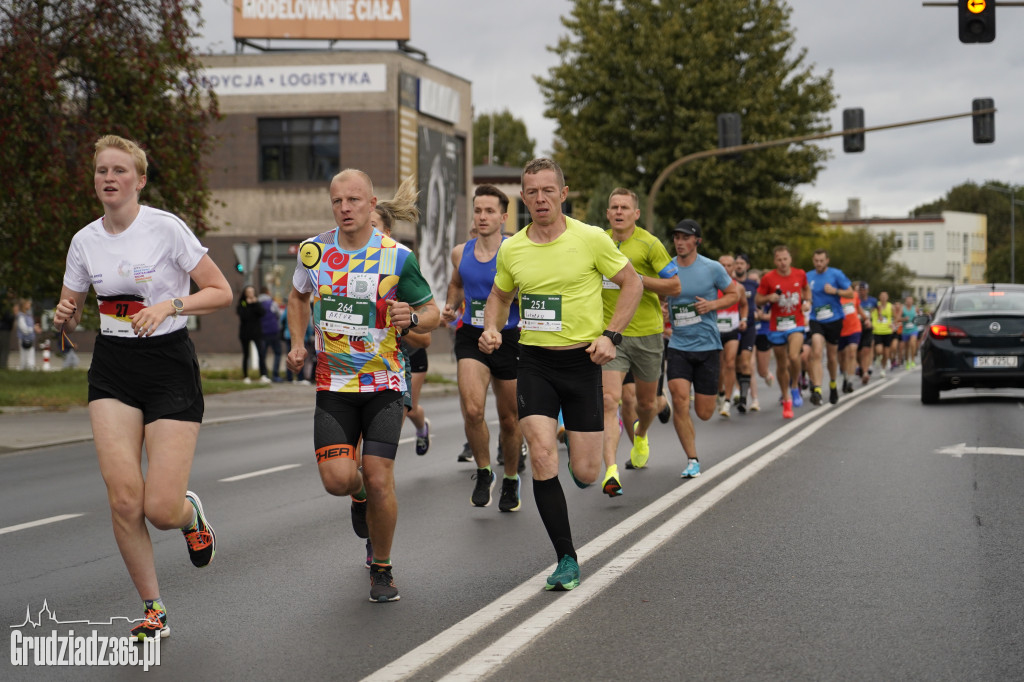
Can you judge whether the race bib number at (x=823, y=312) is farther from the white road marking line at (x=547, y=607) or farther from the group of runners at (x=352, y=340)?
the group of runners at (x=352, y=340)

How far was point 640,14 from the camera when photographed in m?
44.8

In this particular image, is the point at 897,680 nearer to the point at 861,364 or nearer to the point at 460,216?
the point at 861,364

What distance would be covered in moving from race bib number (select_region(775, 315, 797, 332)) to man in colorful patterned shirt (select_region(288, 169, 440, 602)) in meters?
12.1

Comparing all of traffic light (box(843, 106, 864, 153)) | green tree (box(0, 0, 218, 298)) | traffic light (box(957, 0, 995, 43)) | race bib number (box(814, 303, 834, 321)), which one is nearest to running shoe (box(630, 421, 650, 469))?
race bib number (box(814, 303, 834, 321))

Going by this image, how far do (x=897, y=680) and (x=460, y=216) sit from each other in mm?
42241

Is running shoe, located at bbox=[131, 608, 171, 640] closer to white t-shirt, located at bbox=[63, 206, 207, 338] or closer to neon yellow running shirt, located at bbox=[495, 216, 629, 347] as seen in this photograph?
white t-shirt, located at bbox=[63, 206, 207, 338]

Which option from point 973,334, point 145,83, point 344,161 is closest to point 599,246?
point 973,334

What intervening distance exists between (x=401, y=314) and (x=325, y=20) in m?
37.7

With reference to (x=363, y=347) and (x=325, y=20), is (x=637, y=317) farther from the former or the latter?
(x=325, y=20)

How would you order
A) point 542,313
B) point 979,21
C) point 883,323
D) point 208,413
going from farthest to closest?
point 883,323 → point 208,413 → point 979,21 → point 542,313

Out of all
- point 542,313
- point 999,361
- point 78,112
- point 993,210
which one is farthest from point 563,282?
point 993,210

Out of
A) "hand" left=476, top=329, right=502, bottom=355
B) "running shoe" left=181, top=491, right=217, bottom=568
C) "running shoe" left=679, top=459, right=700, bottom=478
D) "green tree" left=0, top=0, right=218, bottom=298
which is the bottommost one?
"running shoe" left=679, top=459, right=700, bottom=478

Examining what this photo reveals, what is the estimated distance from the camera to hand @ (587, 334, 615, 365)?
6543 millimetres

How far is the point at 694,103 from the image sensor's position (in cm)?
4397
